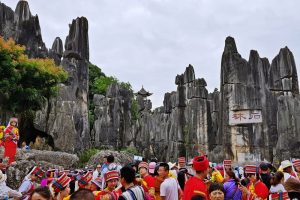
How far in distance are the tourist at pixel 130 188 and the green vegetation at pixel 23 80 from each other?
15867 mm

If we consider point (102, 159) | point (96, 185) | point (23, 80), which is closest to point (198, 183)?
point (96, 185)

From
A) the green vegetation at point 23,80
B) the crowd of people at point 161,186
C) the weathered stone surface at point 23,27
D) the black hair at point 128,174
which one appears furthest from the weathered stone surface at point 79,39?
the black hair at point 128,174

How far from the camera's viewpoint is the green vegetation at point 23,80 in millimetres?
19062

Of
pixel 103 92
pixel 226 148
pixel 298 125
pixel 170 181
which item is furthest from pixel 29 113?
pixel 103 92

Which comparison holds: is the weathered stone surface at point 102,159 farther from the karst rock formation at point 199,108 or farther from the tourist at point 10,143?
the karst rock formation at point 199,108

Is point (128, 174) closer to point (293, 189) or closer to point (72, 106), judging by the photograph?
point (293, 189)

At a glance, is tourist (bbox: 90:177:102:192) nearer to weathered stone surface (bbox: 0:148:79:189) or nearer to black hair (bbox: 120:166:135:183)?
black hair (bbox: 120:166:135:183)

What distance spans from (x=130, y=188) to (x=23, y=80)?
57.8 ft

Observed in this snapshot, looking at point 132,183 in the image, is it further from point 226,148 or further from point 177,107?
point 177,107

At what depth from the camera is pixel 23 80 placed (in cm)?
2036

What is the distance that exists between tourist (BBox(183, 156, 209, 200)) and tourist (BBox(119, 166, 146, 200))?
561 millimetres

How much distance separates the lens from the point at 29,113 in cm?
2183

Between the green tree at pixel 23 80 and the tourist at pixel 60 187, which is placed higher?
the green tree at pixel 23 80

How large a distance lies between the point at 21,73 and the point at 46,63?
1.68 meters
